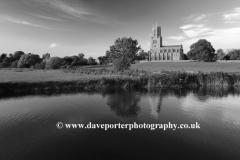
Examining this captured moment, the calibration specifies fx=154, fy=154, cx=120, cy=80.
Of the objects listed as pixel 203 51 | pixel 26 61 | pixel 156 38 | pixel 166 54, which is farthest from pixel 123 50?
pixel 156 38

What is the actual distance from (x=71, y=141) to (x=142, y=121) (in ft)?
25.6

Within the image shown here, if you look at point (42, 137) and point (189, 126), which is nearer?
point (42, 137)

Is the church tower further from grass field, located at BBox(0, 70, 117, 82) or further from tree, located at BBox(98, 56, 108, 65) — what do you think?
grass field, located at BBox(0, 70, 117, 82)

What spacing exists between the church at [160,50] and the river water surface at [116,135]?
135m

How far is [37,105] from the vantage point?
22.7 m

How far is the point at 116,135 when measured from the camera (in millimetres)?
13750

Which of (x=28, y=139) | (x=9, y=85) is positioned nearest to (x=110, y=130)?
(x=28, y=139)

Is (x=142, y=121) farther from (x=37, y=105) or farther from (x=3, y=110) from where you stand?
(x=3, y=110)

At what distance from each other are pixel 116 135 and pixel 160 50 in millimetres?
154929

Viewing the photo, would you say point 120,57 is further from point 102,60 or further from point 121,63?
point 102,60

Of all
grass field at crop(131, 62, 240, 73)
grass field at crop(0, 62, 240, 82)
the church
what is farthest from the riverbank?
the church

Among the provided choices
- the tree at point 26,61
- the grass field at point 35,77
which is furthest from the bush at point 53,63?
the grass field at point 35,77

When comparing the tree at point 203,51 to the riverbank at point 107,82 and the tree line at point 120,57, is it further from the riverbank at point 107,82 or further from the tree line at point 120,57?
the riverbank at point 107,82

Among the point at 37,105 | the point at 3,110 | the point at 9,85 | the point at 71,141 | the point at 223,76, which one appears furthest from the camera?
the point at 223,76
